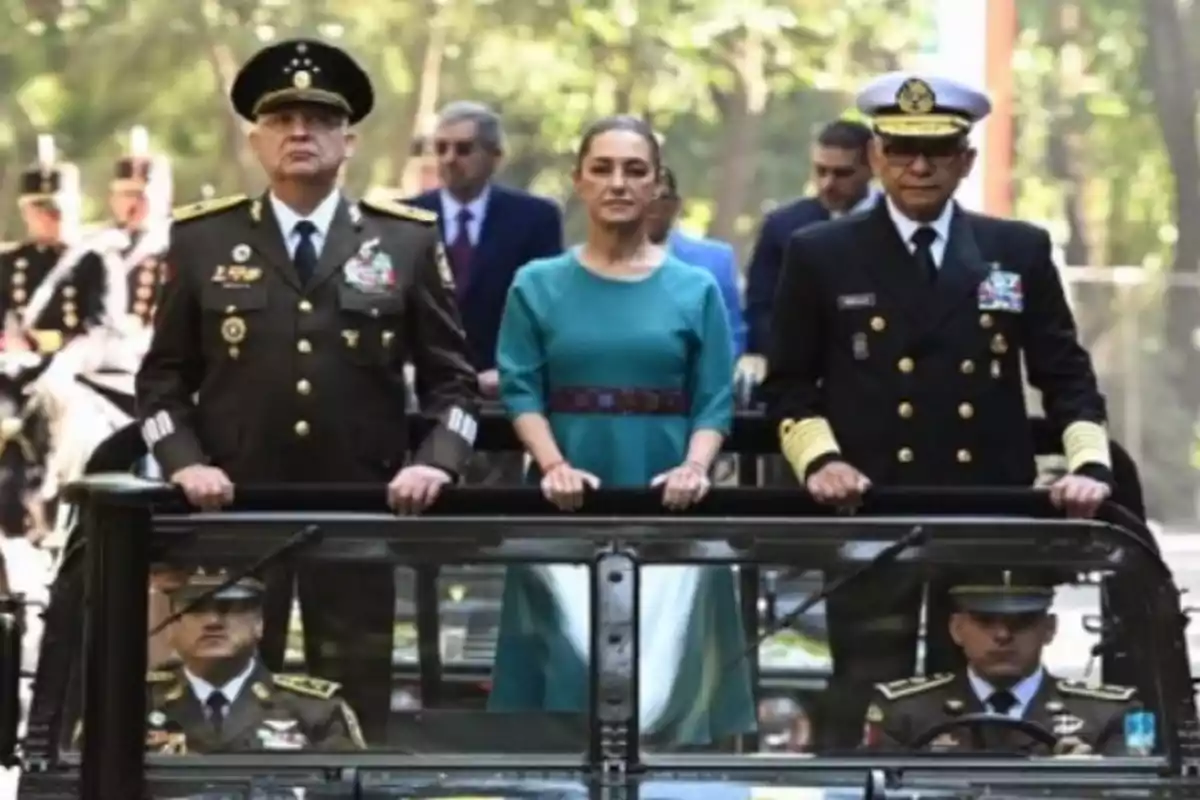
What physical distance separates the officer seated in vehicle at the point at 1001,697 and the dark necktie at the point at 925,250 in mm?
1018

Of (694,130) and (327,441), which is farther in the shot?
(694,130)

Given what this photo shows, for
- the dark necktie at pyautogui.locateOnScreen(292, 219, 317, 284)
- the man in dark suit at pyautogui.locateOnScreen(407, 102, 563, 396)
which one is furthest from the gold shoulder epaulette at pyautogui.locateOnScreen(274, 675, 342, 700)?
the man in dark suit at pyautogui.locateOnScreen(407, 102, 563, 396)

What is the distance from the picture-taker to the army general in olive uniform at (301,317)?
579cm

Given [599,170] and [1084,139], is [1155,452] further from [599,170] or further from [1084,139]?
[599,170]

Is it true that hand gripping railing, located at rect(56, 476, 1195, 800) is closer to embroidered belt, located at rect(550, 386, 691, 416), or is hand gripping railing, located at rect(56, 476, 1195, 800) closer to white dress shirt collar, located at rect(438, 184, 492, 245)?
embroidered belt, located at rect(550, 386, 691, 416)

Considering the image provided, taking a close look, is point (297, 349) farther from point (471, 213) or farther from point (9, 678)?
point (471, 213)

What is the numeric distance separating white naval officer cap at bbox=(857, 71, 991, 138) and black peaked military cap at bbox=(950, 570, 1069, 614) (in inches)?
42.0

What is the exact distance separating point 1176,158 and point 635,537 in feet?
30.4

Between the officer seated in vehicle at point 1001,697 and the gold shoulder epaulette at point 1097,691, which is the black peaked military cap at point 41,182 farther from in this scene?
the gold shoulder epaulette at point 1097,691

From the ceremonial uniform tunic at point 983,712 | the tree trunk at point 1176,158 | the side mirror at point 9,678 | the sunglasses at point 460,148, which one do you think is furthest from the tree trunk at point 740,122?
the side mirror at point 9,678

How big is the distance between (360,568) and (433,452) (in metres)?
0.49

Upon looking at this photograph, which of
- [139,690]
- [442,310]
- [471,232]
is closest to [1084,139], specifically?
[471,232]

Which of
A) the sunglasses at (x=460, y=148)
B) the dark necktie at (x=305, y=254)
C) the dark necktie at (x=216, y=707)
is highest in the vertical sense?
the sunglasses at (x=460, y=148)

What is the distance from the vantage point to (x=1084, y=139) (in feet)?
45.0
